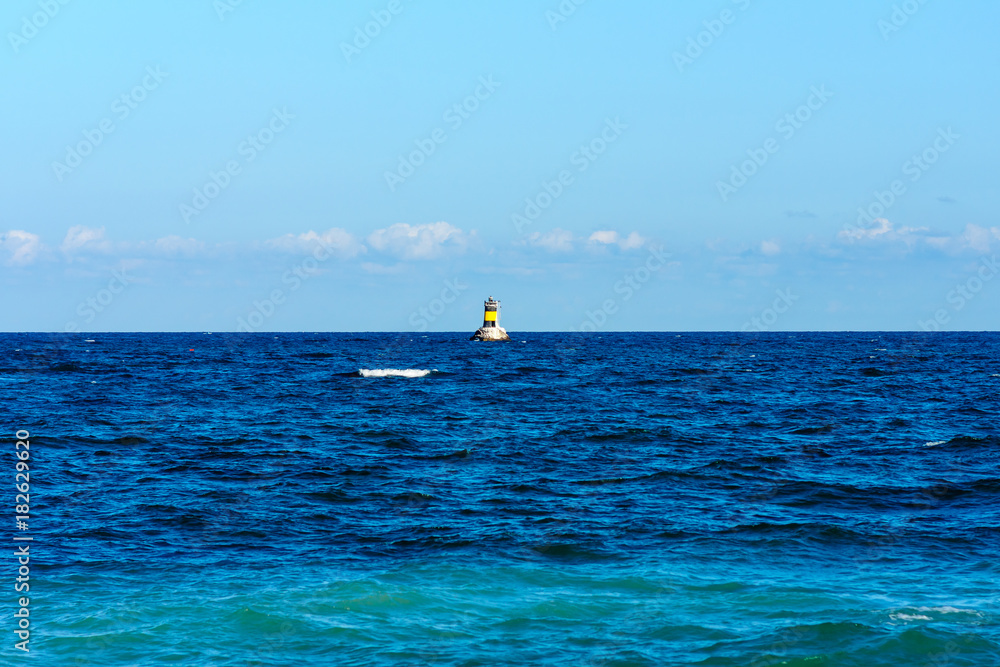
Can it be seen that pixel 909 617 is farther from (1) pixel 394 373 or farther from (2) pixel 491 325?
(2) pixel 491 325

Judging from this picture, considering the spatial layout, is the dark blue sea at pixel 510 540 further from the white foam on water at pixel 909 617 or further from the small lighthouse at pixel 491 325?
the small lighthouse at pixel 491 325

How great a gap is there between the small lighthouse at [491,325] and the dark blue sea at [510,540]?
290 feet

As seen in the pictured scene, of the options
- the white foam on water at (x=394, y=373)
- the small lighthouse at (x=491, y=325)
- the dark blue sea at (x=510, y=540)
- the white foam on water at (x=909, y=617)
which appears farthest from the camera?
the small lighthouse at (x=491, y=325)

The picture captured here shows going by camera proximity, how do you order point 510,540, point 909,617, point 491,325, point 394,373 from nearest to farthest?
point 909,617, point 510,540, point 394,373, point 491,325

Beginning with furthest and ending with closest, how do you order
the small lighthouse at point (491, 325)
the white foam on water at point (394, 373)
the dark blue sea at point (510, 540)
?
the small lighthouse at point (491, 325), the white foam on water at point (394, 373), the dark blue sea at point (510, 540)

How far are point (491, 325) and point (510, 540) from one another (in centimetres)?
12112

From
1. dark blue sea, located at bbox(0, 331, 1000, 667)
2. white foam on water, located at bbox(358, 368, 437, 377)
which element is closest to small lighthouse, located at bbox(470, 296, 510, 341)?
white foam on water, located at bbox(358, 368, 437, 377)

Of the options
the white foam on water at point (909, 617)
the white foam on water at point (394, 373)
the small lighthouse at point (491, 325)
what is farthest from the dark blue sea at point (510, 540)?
the small lighthouse at point (491, 325)

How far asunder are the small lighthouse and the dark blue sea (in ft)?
290

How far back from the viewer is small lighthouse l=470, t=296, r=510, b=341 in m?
133

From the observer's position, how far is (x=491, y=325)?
463 feet

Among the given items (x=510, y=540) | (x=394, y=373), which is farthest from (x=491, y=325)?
(x=510, y=540)

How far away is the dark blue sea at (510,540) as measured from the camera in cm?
1401

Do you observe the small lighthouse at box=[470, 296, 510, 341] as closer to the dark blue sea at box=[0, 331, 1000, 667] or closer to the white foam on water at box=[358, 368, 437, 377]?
the white foam on water at box=[358, 368, 437, 377]
